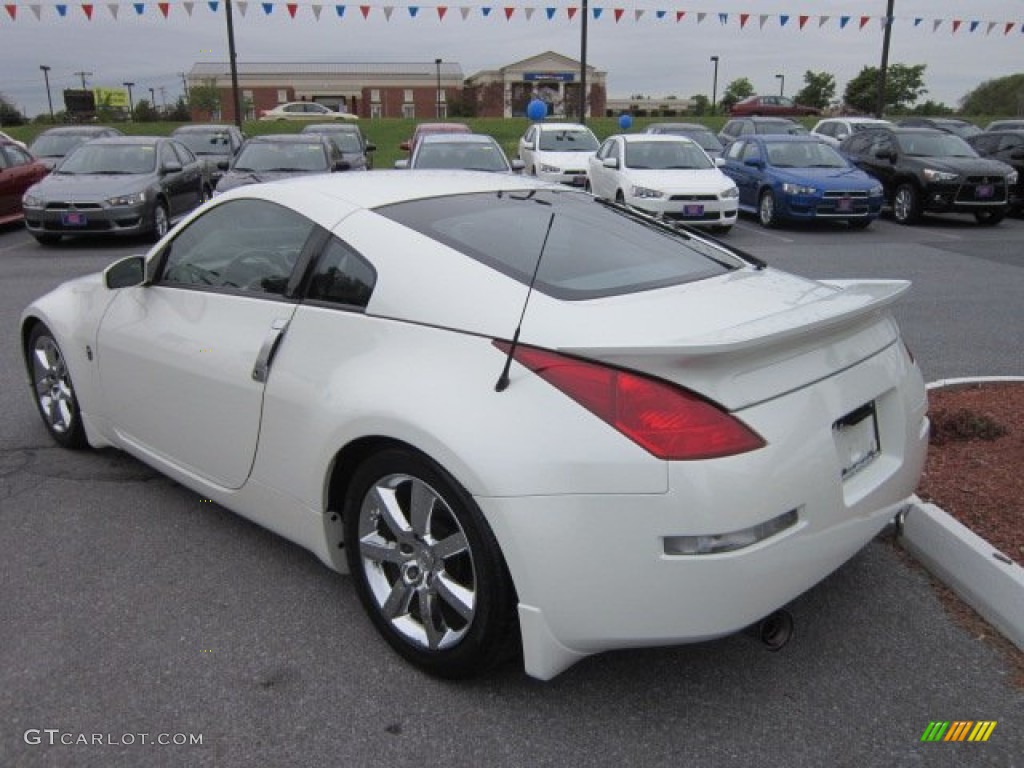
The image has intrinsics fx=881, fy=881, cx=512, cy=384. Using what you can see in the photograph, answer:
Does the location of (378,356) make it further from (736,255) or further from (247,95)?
(247,95)

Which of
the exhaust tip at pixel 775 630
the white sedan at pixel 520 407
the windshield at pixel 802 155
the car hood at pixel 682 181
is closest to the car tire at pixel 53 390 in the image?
the white sedan at pixel 520 407

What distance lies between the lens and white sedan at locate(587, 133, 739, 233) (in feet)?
44.5

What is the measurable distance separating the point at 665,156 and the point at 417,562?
13.3 meters

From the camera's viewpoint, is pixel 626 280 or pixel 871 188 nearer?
pixel 626 280

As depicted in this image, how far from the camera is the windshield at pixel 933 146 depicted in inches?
625

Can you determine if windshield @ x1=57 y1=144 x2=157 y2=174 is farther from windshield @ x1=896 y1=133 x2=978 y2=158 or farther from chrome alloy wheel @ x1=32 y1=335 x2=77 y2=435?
windshield @ x1=896 y1=133 x2=978 y2=158

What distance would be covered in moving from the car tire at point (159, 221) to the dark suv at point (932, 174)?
12.5m

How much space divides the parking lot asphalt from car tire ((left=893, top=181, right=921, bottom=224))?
13580mm

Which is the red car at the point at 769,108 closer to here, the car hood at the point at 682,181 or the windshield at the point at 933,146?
the windshield at the point at 933,146

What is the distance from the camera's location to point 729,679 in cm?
275

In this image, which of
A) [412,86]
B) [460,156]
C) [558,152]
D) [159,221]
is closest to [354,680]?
[159,221]

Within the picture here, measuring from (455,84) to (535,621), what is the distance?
314 feet

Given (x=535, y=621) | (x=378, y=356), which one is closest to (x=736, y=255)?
(x=378, y=356)

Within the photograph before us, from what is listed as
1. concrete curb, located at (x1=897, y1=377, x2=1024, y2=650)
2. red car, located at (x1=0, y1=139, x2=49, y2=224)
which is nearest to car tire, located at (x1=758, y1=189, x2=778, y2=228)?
concrete curb, located at (x1=897, y1=377, x2=1024, y2=650)
